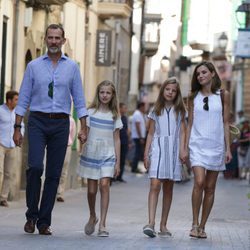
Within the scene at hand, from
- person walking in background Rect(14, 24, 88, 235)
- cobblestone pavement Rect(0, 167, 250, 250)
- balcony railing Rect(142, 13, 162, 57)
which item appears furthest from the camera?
balcony railing Rect(142, 13, 162, 57)

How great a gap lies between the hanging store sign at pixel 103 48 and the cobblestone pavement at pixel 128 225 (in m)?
6.34

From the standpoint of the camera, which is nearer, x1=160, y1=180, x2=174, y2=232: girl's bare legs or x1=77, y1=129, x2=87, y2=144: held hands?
x1=77, y1=129, x2=87, y2=144: held hands

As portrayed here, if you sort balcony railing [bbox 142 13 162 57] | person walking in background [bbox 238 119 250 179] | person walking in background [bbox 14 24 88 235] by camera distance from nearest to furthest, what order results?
person walking in background [bbox 14 24 88 235] → person walking in background [bbox 238 119 250 179] → balcony railing [bbox 142 13 162 57]

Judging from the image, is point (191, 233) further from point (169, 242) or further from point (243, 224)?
point (243, 224)

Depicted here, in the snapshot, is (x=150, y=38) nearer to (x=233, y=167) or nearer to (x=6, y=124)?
(x=233, y=167)

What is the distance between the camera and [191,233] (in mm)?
13008

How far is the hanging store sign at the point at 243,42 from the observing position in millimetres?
24902

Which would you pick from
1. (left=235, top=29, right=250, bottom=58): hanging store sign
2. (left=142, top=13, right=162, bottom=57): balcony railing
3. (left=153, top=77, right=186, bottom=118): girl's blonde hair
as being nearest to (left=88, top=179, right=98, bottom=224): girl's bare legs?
(left=153, top=77, right=186, bottom=118): girl's blonde hair

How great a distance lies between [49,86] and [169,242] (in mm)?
2046

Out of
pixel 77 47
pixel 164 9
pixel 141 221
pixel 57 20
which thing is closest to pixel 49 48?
pixel 141 221

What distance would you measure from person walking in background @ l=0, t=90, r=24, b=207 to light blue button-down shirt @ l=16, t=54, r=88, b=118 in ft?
19.4

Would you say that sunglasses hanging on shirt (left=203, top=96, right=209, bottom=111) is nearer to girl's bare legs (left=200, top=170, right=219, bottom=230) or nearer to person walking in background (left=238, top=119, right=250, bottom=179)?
girl's bare legs (left=200, top=170, right=219, bottom=230)

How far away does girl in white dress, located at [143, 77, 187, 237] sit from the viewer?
13.2 metres

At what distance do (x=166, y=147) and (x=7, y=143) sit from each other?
19.9ft
